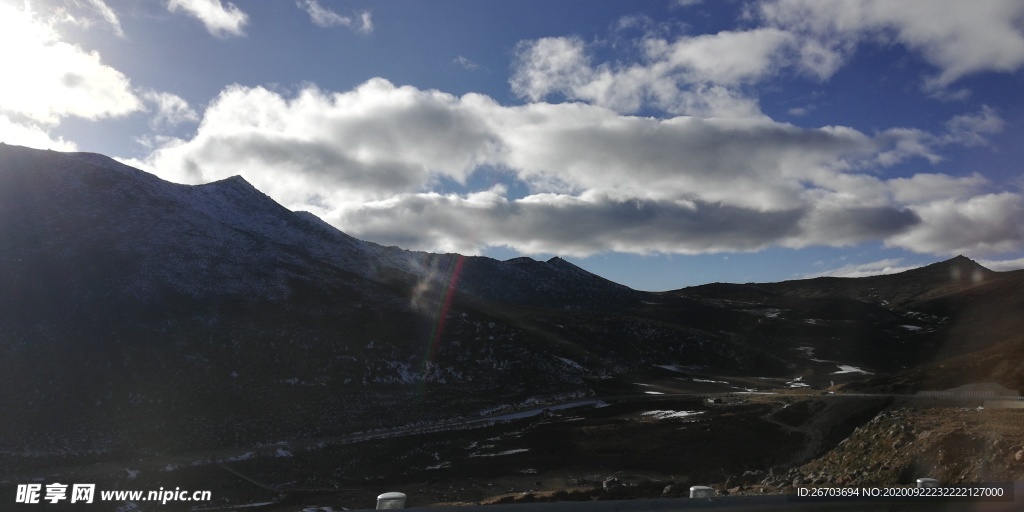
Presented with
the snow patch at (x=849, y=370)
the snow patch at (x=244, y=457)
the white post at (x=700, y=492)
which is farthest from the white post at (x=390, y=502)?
the snow patch at (x=849, y=370)

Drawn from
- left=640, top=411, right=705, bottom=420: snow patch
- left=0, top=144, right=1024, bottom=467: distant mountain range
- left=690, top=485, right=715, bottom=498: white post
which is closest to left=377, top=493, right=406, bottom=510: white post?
left=690, top=485, right=715, bottom=498: white post

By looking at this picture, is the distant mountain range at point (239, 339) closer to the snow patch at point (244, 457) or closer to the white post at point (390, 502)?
the snow patch at point (244, 457)

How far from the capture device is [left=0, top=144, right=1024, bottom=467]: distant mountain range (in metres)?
63.5

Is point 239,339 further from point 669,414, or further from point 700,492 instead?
point 700,492

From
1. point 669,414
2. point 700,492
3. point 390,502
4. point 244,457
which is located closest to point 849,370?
point 669,414

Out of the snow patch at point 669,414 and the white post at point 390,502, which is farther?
the snow patch at point 669,414

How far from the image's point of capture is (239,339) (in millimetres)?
84500

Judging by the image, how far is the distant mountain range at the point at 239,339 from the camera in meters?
63.5

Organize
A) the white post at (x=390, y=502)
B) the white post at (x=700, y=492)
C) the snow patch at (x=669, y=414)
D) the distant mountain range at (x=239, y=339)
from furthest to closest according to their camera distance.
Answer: the snow patch at (x=669, y=414)
the distant mountain range at (x=239, y=339)
the white post at (x=700, y=492)
the white post at (x=390, y=502)

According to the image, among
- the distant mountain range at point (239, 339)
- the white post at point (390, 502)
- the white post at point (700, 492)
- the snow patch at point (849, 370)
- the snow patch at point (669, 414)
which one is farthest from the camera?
the snow patch at point (849, 370)

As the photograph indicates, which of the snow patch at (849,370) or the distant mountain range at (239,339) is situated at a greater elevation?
the distant mountain range at (239,339)

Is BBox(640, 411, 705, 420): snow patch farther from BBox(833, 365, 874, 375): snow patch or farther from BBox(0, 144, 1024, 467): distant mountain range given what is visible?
BBox(833, 365, 874, 375): snow patch

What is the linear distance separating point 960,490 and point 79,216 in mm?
122412

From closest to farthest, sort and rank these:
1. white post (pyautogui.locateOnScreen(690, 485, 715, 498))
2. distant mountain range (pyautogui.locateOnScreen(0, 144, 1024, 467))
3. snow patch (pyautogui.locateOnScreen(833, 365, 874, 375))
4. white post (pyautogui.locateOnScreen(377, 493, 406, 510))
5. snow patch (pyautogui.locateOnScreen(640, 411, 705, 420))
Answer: white post (pyautogui.locateOnScreen(377, 493, 406, 510)), white post (pyautogui.locateOnScreen(690, 485, 715, 498)), distant mountain range (pyautogui.locateOnScreen(0, 144, 1024, 467)), snow patch (pyautogui.locateOnScreen(640, 411, 705, 420)), snow patch (pyautogui.locateOnScreen(833, 365, 874, 375))
